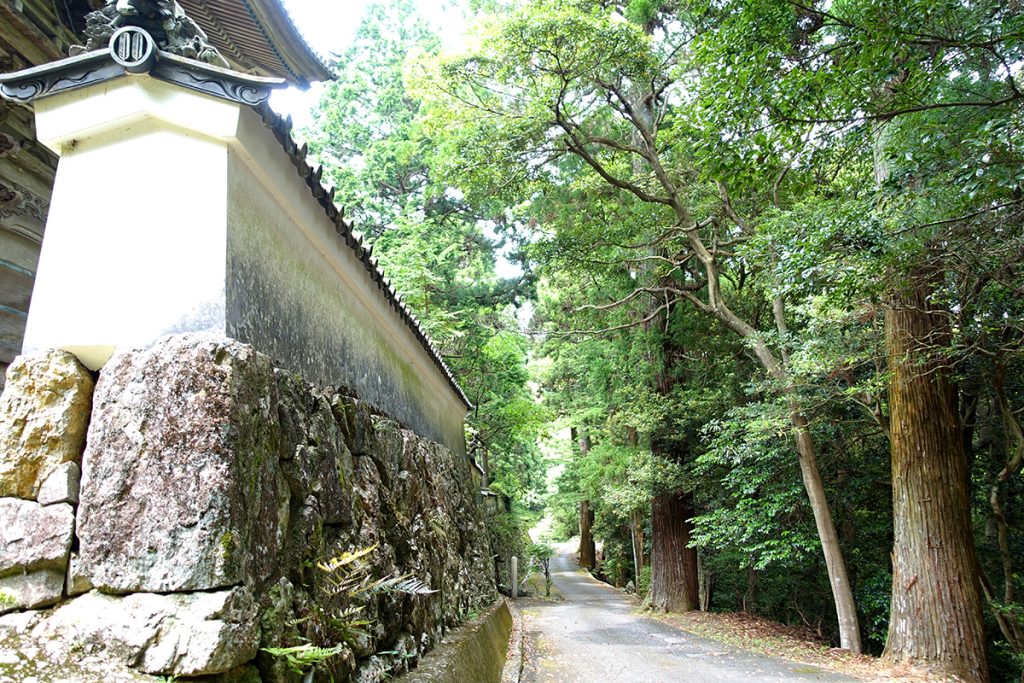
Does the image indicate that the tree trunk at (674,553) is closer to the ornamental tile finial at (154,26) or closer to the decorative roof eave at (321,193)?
the decorative roof eave at (321,193)

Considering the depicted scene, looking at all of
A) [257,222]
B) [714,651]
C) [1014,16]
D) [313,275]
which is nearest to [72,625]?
[257,222]

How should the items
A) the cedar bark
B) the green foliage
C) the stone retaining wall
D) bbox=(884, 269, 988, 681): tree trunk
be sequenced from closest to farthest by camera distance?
the green foliage < the stone retaining wall < bbox=(884, 269, 988, 681): tree trunk < the cedar bark

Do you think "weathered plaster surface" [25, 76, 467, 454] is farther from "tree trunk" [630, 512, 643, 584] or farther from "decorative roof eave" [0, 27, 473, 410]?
"tree trunk" [630, 512, 643, 584]

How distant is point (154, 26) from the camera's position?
11.1ft

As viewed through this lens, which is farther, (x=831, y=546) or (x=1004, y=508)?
(x=1004, y=508)

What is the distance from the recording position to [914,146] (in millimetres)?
6652

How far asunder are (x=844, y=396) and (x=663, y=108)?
631cm

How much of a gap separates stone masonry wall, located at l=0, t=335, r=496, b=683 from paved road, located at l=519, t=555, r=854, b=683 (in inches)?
229

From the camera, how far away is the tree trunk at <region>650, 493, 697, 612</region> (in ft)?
46.5

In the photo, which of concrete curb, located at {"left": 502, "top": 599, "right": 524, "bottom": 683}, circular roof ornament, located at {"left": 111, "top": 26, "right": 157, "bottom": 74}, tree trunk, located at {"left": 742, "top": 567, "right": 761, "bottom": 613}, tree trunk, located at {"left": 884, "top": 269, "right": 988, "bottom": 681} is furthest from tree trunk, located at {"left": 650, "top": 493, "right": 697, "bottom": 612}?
circular roof ornament, located at {"left": 111, "top": 26, "right": 157, "bottom": 74}

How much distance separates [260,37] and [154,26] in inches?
161

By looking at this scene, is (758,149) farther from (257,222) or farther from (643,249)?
(643,249)

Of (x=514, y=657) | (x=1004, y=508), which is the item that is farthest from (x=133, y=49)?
(x=1004, y=508)

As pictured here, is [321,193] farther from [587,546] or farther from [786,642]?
[587,546]
